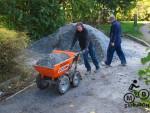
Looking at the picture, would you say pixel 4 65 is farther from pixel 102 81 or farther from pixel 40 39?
pixel 40 39

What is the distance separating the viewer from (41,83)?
10734 mm

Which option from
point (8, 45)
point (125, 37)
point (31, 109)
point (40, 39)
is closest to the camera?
point (31, 109)

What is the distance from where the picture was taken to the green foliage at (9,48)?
11.5 meters

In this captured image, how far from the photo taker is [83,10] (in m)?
21.5

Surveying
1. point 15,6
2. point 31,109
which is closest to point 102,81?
point 31,109

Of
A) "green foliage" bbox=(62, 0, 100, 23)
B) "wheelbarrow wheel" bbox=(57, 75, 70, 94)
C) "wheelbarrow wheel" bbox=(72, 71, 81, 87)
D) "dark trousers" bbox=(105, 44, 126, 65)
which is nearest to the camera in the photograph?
"wheelbarrow wheel" bbox=(57, 75, 70, 94)

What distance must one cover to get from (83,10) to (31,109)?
1253 centimetres

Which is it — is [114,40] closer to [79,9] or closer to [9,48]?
[9,48]

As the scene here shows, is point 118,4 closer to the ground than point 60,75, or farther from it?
farther from it

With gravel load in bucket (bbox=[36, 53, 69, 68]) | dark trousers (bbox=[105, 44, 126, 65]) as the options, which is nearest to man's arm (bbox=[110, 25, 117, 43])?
dark trousers (bbox=[105, 44, 126, 65])

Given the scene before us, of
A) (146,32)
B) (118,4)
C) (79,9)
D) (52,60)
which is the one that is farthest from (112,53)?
(118,4)

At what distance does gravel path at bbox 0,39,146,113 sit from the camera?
9523 mm

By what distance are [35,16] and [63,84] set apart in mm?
7859

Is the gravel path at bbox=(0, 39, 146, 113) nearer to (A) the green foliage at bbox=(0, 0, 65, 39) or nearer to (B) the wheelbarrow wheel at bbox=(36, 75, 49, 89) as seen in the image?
(B) the wheelbarrow wheel at bbox=(36, 75, 49, 89)
